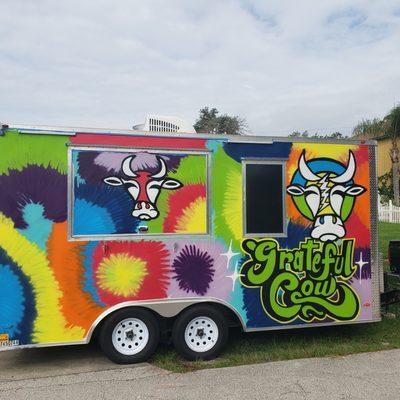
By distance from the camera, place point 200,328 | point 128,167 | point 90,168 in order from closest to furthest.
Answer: point 90,168, point 128,167, point 200,328

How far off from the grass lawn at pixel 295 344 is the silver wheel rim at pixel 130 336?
279mm

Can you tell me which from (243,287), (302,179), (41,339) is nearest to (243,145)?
(302,179)

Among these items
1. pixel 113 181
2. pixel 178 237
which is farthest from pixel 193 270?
pixel 113 181

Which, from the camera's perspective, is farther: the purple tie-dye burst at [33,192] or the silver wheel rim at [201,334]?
the silver wheel rim at [201,334]

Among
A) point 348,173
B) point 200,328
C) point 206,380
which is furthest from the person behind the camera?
point 348,173

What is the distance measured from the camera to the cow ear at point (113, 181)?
539 centimetres

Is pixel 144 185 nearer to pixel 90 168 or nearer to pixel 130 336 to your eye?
pixel 90 168

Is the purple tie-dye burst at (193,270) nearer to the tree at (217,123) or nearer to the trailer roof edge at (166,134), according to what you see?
the trailer roof edge at (166,134)

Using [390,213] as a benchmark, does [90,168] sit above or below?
below

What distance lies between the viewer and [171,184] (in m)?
5.59

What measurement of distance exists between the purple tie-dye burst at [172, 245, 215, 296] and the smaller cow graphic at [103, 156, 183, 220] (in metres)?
0.57

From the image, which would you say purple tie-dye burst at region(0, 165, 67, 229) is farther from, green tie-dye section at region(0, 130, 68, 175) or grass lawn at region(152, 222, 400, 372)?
grass lawn at region(152, 222, 400, 372)

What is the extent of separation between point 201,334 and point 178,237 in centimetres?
116

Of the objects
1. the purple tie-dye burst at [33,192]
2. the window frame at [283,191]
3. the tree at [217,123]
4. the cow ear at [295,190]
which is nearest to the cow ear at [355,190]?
the cow ear at [295,190]
